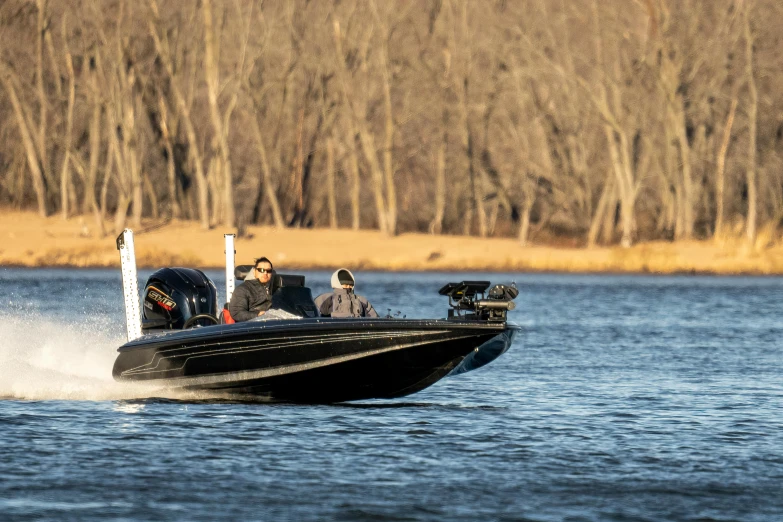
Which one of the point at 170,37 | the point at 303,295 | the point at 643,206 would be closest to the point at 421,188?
the point at 643,206

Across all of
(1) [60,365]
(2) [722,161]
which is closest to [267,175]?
(2) [722,161]

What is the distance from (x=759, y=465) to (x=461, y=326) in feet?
11.3

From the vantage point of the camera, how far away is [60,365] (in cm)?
1833

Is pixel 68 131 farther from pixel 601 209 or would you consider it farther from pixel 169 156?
pixel 601 209

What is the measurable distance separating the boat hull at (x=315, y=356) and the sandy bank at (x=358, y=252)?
33655 mm

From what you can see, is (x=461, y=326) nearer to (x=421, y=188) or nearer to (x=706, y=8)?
(x=706, y=8)

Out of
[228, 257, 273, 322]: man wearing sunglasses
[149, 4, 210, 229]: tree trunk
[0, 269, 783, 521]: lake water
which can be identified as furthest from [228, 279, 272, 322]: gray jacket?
[149, 4, 210, 229]: tree trunk

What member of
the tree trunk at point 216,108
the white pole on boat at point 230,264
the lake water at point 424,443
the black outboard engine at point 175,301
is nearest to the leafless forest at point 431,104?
the tree trunk at point 216,108

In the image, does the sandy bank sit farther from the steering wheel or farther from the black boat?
the steering wheel

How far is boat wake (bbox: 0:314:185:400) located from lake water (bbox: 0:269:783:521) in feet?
0.11

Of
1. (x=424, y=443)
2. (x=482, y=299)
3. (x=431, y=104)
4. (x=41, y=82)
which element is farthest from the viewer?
(x=431, y=104)

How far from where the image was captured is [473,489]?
10984mm

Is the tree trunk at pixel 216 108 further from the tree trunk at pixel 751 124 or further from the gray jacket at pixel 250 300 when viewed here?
the gray jacket at pixel 250 300

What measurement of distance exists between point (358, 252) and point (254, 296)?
37999 millimetres
